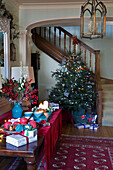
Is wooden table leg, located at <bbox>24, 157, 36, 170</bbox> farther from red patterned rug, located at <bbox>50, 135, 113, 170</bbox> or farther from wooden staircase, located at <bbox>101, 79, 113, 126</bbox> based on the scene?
wooden staircase, located at <bbox>101, 79, 113, 126</bbox>

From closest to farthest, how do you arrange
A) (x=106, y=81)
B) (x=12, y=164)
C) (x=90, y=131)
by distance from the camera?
1. (x=12, y=164)
2. (x=90, y=131)
3. (x=106, y=81)

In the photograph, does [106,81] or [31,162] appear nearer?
[31,162]

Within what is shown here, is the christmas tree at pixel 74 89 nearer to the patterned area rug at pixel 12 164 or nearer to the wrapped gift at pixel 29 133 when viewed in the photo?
the patterned area rug at pixel 12 164

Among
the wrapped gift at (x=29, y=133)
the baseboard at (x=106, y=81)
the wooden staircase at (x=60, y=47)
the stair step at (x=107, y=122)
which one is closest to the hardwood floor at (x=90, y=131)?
the stair step at (x=107, y=122)

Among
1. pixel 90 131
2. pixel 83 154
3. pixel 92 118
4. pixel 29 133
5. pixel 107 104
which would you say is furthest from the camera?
pixel 107 104

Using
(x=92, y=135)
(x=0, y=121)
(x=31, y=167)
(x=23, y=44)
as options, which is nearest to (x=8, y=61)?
(x=23, y=44)

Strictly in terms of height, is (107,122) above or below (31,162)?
below

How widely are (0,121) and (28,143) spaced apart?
1.03 meters

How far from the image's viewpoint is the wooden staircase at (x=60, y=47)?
6.87m

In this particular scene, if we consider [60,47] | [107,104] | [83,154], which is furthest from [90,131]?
[60,47]

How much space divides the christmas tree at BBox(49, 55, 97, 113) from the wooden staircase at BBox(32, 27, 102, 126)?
0.48 meters

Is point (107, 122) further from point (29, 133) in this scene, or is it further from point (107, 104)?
point (29, 133)

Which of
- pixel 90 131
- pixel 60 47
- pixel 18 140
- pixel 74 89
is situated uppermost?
pixel 60 47

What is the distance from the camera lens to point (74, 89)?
5.98m
